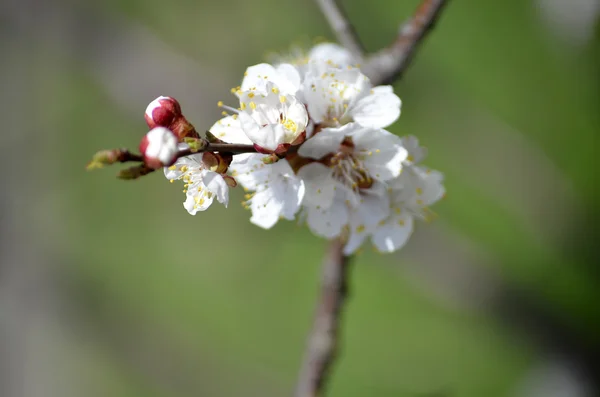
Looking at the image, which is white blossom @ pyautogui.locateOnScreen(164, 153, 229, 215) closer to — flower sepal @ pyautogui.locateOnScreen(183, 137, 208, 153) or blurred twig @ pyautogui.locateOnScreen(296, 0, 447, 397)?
flower sepal @ pyautogui.locateOnScreen(183, 137, 208, 153)

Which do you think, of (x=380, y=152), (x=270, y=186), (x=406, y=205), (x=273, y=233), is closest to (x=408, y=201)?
(x=406, y=205)

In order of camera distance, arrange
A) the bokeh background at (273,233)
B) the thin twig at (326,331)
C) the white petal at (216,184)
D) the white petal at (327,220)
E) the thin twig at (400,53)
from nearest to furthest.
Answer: the white petal at (216,184)
the white petal at (327,220)
the thin twig at (400,53)
the thin twig at (326,331)
the bokeh background at (273,233)

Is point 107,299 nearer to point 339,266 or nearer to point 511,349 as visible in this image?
point 511,349

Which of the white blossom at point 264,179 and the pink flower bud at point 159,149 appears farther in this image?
the white blossom at point 264,179

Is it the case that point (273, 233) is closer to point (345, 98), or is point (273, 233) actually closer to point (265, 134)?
point (345, 98)

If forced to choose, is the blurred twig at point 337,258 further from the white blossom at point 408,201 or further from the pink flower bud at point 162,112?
the pink flower bud at point 162,112

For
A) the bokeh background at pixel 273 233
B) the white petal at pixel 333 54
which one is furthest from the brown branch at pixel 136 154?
the bokeh background at pixel 273 233

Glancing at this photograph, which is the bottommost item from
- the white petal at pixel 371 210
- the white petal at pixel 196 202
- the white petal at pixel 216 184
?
the white petal at pixel 371 210
